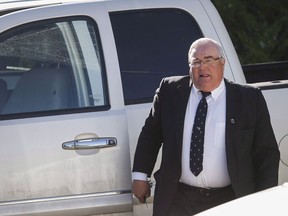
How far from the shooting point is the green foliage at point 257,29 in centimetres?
969

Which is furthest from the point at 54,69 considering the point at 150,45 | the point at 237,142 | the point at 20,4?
the point at 237,142

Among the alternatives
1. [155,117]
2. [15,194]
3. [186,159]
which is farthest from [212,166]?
[15,194]

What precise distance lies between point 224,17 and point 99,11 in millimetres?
4534

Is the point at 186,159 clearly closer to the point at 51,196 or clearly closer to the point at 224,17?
the point at 51,196

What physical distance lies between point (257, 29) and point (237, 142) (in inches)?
213

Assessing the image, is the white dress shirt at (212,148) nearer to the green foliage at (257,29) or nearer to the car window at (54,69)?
the car window at (54,69)

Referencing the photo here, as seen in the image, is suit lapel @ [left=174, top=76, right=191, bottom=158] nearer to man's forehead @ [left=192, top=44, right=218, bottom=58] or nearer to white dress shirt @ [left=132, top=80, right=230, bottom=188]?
white dress shirt @ [left=132, top=80, right=230, bottom=188]

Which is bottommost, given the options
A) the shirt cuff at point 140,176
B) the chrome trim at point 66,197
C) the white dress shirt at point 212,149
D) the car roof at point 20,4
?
the chrome trim at point 66,197

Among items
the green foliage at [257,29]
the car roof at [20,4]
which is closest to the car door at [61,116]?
the car roof at [20,4]

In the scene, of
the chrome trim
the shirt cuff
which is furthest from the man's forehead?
the chrome trim

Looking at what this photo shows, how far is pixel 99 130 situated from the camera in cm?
518

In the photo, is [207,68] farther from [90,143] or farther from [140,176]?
[90,143]

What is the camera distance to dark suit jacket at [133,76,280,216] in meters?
4.50

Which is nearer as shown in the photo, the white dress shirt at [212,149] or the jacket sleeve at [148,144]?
the white dress shirt at [212,149]
